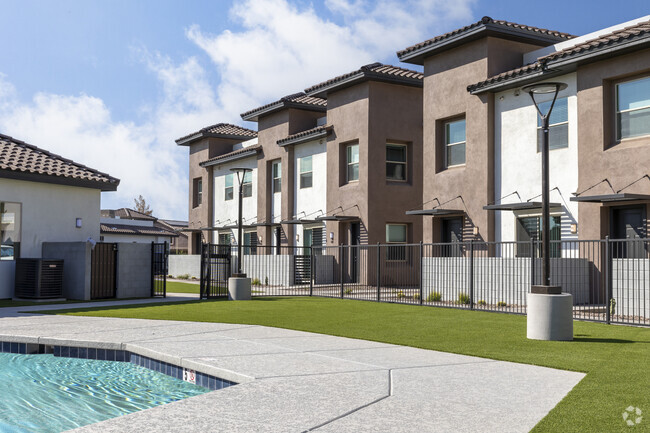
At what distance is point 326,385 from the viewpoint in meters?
7.26

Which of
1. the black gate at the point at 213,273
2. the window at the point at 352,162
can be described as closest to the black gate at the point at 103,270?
the black gate at the point at 213,273

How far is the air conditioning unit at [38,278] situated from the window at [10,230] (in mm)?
523

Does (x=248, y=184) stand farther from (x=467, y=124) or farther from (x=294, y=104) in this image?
(x=467, y=124)

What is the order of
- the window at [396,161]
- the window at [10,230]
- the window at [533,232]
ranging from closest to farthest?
the window at [533,232]
the window at [10,230]
the window at [396,161]

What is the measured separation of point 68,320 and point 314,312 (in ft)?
19.4

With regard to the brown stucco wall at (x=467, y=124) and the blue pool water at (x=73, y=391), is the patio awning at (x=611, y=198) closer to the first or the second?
the brown stucco wall at (x=467, y=124)

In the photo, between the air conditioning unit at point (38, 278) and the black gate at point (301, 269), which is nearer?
the air conditioning unit at point (38, 278)

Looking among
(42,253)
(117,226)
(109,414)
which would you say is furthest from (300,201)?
(117,226)

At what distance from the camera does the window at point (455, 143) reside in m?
23.2

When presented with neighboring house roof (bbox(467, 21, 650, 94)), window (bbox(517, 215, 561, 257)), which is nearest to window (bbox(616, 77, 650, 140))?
neighboring house roof (bbox(467, 21, 650, 94))

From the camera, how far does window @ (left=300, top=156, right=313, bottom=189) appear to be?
32.1 m

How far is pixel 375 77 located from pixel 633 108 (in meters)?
12.2

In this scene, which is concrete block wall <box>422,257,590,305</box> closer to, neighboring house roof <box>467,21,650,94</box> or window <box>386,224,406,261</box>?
neighboring house roof <box>467,21,650,94</box>

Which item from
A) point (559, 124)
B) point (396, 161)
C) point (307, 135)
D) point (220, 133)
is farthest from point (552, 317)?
point (220, 133)
